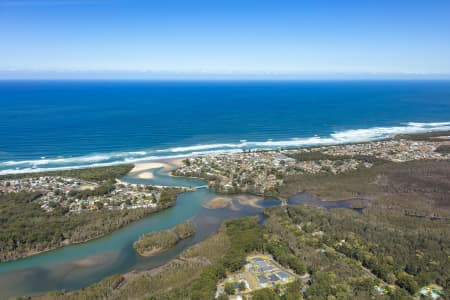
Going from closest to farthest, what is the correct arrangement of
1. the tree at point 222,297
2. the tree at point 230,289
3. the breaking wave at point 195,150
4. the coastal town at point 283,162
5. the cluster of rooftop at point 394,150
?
the tree at point 222,297
the tree at point 230,289
the coastal town at point 283,162
the breaking wave at point 195,150
the cluster of rooftop at point 394,150

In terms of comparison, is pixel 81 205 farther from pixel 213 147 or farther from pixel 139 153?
pixel 213 147

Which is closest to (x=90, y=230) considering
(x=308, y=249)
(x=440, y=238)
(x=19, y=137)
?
(x=308, y=249)

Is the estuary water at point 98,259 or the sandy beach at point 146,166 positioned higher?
the sandy beach at point 146,166

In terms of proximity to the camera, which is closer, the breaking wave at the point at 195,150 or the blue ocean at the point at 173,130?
the breaking wave at the point at 195,150

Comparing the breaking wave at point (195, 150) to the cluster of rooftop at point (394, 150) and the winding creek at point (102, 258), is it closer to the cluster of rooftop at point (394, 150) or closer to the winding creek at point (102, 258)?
the cluster of rooftop at point (394, 150)

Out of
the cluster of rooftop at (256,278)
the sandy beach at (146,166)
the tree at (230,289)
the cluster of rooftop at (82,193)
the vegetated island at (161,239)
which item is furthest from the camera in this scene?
the sandy beach at (146,166)

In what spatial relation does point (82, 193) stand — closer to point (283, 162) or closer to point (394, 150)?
point (283, 162)

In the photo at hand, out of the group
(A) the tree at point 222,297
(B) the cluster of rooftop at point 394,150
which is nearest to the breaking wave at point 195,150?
(B) the cluster of rooftop at point 394,150

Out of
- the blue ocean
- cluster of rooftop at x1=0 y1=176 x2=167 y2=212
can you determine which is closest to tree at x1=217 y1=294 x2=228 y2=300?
cluster of rooftop at x1=0 y1=176 x2=167 y2=212

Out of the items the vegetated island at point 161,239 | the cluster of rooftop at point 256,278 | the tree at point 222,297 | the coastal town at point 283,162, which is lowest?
the vegetated island at point 161,239
